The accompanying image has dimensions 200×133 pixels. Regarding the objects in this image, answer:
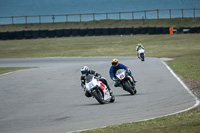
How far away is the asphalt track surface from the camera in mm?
9625

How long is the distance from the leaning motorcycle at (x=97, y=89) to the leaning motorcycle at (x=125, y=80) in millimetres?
1425

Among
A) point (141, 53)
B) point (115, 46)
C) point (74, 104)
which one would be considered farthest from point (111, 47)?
point (74, 104)

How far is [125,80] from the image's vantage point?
14.2 metres

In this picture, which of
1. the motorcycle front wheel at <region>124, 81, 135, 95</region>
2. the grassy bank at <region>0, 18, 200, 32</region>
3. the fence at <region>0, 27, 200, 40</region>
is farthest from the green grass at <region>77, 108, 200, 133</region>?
the grassy bank at <region>0, 18, 200, 32</region>

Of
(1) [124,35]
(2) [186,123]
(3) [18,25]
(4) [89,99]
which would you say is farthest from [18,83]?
(3) [18,25]

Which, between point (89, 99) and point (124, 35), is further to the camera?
point (124, 35)

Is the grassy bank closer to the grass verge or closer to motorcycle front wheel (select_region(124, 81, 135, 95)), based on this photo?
the grass verge

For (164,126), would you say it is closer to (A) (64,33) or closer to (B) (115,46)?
(B) (115,46)

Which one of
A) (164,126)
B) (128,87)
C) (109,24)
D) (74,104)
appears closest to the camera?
(164,126)

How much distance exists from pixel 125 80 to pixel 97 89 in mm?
1988

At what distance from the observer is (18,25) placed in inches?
2682

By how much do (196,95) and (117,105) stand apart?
3043mm

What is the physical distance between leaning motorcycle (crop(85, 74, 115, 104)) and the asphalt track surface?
251 mm

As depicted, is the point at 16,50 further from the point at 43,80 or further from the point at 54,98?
the point at 54,98
